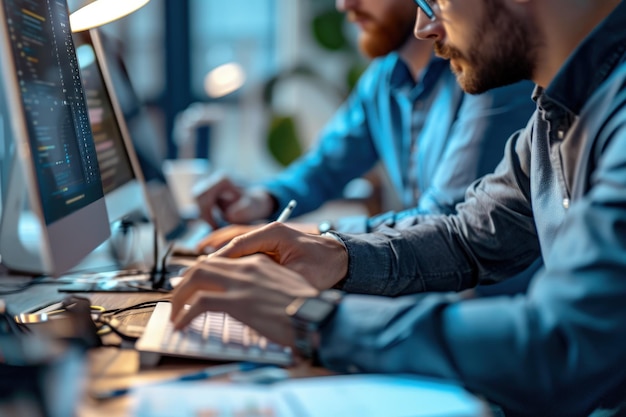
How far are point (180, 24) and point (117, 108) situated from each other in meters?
3.57

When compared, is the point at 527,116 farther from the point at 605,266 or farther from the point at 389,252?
the point at 605,266

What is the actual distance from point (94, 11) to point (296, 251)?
1.79ft

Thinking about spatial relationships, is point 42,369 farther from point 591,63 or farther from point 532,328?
point 591,63

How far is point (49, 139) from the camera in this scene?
0.91m

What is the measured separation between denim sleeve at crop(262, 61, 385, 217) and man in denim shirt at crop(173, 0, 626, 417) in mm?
1002

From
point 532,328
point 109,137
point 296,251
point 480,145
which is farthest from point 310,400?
point 480,145

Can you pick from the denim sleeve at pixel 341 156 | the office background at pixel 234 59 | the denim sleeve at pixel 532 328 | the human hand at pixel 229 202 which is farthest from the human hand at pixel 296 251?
the office background at pixel 234 59

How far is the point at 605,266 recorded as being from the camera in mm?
660

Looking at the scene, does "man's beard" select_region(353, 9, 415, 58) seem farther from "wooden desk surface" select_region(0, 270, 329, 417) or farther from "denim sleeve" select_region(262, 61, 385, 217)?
"wooden desk surface" select_region(0, 270, 329, 417)

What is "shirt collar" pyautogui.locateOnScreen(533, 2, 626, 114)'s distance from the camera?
0.85 meters

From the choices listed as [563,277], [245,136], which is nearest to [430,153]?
[563,277]

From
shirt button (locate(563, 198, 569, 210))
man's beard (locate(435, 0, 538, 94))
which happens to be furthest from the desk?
man's beard (locate(435, 0, 538, 94))

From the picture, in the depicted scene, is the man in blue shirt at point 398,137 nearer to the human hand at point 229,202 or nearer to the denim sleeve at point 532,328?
the human hand at point 229,202

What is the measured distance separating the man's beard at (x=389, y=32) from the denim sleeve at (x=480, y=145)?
61 centimetres
